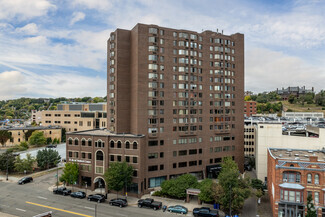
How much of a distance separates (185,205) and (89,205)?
846 inches

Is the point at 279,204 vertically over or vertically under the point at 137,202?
over

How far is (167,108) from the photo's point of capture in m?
61.1

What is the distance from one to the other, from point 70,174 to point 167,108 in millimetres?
31131

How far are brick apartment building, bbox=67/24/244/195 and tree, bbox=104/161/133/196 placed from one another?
2.81 m

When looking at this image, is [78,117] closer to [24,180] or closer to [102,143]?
[24,180]

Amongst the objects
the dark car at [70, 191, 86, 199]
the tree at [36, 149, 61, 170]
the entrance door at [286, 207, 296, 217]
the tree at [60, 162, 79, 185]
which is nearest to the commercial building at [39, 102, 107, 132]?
the tree at [36, 149, 61, 170]

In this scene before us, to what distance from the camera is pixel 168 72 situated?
61.7 meters

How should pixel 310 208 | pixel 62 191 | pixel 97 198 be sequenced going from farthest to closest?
pixel 62 191 < pixel 97 198 < pixel 310 208

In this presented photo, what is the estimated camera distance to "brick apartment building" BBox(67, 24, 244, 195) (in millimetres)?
56812

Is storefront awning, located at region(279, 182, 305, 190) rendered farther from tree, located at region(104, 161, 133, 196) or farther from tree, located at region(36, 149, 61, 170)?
tree, located at region(36, 149, 61, 170)

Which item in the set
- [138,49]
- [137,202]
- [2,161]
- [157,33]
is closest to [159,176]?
[137,202]

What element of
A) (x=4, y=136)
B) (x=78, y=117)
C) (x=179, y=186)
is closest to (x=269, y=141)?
(x=179, y=186)

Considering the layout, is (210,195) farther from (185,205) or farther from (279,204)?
(279,204)

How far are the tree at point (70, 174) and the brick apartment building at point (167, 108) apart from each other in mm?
2721
